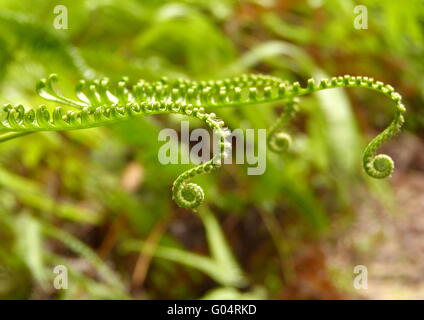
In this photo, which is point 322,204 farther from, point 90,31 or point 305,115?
point 90,31

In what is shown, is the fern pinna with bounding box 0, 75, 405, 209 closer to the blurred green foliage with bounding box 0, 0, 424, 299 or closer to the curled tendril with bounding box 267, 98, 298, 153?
the curled tendril with bounding box 267, 98, 298, 153

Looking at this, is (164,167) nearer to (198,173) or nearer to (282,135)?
(282,135)

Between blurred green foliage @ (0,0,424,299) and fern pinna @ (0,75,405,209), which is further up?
blurred green foliage @ (0,0,424,299)

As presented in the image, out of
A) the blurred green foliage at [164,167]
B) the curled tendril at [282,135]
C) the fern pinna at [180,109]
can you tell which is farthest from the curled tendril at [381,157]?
the blurred green foliage at [164,167]

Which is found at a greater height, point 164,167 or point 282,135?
point 164,167

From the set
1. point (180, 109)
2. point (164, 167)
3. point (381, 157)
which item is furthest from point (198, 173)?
point (164, 167)

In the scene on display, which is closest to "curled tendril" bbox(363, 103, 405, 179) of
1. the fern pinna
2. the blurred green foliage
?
the fern pinna
